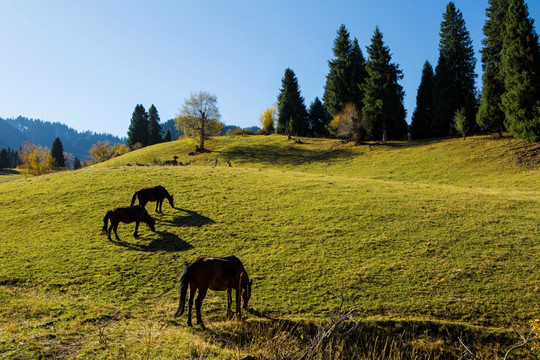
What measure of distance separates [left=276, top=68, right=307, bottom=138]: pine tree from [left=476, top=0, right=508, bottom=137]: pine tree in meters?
32.9

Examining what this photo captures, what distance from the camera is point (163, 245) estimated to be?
48.7 ft

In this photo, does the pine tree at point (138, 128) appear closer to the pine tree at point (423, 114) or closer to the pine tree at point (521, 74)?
the pine tree at point (423, 114)

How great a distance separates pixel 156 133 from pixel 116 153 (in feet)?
39.8

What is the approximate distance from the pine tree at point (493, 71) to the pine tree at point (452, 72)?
11.3 feet

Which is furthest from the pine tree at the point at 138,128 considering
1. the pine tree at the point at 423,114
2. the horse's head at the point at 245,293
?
the horse's head at the point at 245,293

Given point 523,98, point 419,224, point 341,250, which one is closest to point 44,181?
point 341,250

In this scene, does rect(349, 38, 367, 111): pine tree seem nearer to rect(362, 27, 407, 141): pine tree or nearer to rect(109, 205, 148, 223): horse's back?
rect(362, 27, 407, 141): pine tree

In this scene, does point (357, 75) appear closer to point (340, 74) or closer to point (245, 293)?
point (340, 74)

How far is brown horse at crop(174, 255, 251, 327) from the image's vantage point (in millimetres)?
8367

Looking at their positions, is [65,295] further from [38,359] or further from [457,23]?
[457,23]

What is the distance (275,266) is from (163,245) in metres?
Answer: 5.51

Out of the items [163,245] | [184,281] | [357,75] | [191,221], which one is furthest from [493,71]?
[184,281]

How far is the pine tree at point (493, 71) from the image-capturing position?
45094mm

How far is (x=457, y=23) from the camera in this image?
55.6 metres
